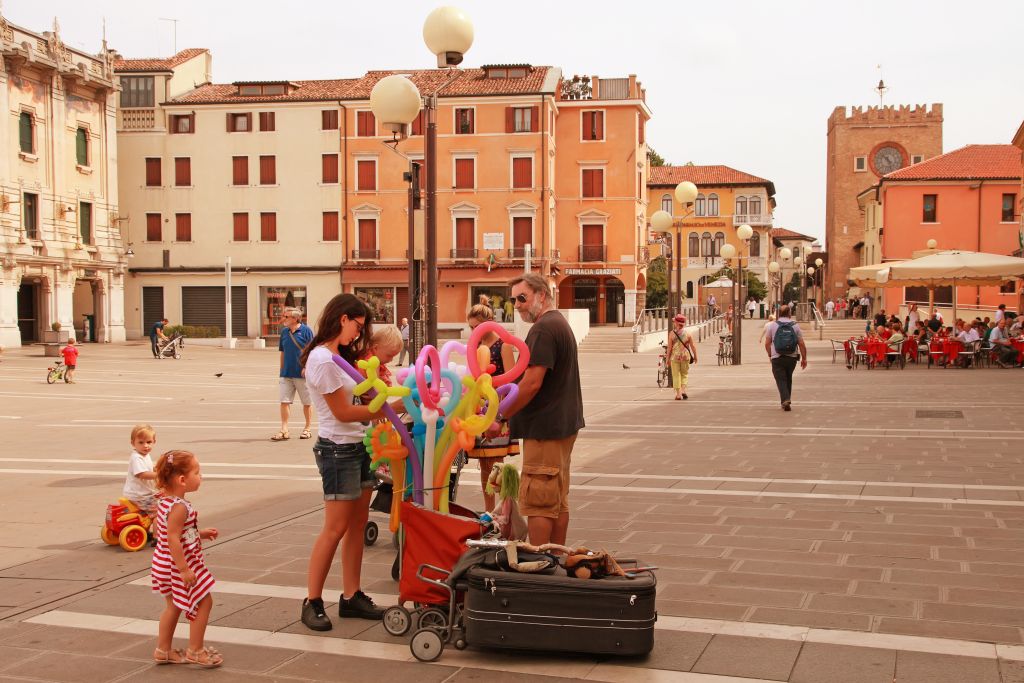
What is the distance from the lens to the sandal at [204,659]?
5066 mm

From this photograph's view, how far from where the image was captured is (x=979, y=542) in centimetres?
749

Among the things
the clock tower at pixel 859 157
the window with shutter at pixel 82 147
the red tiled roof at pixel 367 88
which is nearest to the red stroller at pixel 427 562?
the window with shutter at pixel 82 147

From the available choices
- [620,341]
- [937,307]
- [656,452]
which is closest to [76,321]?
[620,341]

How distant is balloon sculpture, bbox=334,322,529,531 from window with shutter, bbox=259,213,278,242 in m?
52.1

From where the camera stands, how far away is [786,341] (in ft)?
56.1

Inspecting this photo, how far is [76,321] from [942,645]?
51269 mm

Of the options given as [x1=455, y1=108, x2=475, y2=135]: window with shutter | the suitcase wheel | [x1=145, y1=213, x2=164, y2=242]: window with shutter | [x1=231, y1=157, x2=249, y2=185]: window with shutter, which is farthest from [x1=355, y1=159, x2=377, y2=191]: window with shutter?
the suitcase wheel

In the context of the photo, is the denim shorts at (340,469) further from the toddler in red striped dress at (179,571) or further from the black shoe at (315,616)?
the toddler in red striped dress at (179,571)

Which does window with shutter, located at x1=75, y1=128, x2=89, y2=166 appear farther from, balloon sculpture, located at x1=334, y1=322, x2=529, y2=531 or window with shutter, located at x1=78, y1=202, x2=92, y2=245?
balloon sculpture, located at x1=334, y1=322, x2=529, y2=531

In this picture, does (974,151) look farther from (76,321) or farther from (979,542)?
(979,542)

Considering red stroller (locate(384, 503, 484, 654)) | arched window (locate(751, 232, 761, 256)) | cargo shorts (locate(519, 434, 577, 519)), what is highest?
arched window (locate(751, 232, 761, 256))

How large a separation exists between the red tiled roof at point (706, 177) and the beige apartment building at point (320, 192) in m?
42.2

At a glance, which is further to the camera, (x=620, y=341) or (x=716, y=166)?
(x=716, y=166)

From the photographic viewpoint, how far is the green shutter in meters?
44.3
